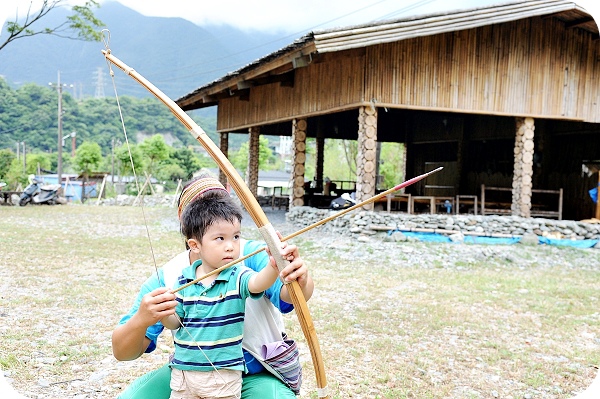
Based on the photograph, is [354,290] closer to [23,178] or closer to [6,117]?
[23,178]

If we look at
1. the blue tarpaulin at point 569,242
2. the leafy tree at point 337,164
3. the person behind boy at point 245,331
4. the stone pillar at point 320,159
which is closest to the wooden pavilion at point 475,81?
the blue tarpaulin at point 569,242

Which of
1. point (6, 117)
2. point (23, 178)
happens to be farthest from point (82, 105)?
point (23, 178)

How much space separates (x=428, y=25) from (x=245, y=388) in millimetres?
10117

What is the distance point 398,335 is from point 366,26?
275 inches

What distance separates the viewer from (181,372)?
193 cm

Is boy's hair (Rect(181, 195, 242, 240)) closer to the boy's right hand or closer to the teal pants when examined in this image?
the boy's right hand

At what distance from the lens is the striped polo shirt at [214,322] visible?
1907 mm

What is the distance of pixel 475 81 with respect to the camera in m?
12.4

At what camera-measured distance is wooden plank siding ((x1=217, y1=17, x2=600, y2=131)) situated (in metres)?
11.9

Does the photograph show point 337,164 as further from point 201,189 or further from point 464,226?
point 201,189

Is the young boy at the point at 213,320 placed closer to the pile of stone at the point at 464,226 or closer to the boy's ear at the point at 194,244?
the boy's ear at the point at 194,244

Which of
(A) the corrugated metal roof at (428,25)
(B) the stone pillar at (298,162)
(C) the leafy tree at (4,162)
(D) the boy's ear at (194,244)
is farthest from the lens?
(C) the leafy tree at (4,162)

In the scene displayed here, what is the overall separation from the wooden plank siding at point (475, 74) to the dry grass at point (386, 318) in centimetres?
356

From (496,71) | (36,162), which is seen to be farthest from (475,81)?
(36,162)
